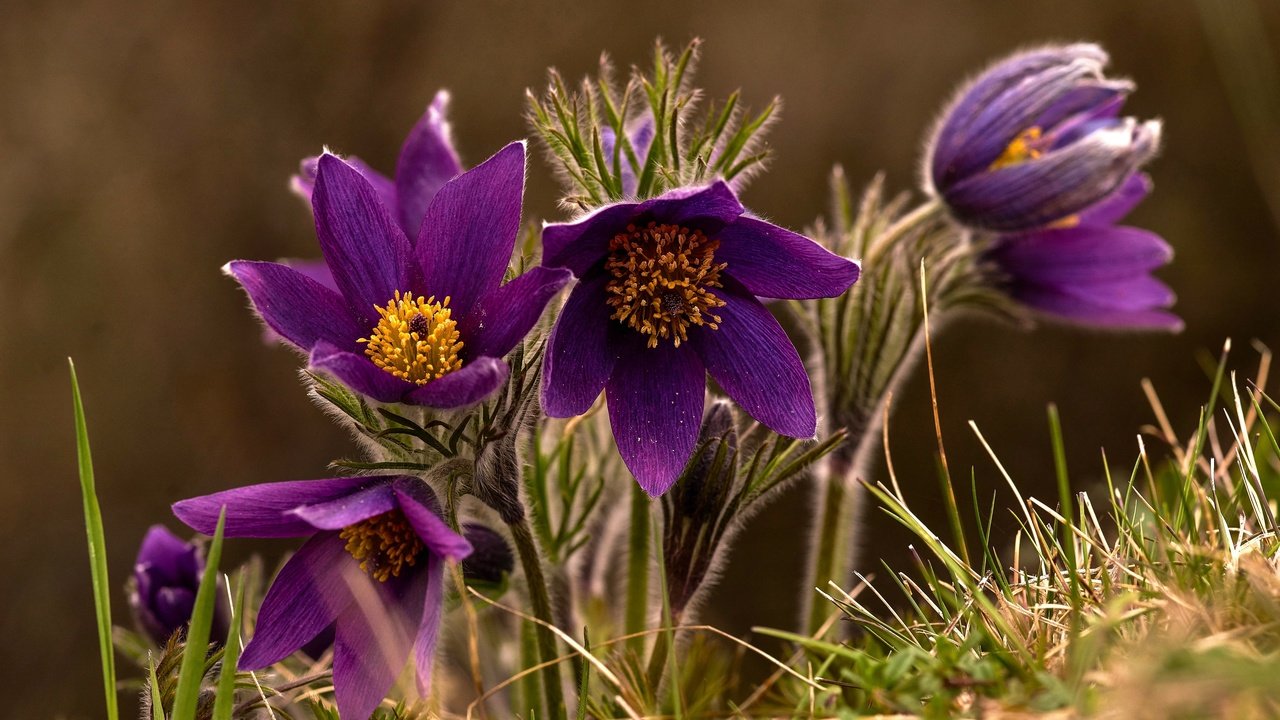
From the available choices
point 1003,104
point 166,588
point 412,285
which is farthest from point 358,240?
point 1003,104

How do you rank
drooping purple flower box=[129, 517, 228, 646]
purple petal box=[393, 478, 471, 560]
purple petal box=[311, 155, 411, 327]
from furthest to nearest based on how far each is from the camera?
1. drooping purple flower box=[129, 517, 228, 646]
2. purple petal box=[311, 155, 411, 327]
3. purple petal box=[393, 478, 471, 560]

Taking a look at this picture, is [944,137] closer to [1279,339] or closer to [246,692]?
[246,692]

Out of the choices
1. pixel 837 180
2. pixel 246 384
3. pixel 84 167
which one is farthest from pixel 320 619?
pixel 84 167

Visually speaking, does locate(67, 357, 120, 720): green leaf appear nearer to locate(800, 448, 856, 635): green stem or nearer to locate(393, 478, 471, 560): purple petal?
locate(393, 478, 471, 560): purple petal

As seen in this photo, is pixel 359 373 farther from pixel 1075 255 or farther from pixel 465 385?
pixel 1075 255

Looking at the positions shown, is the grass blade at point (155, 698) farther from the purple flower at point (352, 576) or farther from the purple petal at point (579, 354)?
the purple petal at point (579, 354)

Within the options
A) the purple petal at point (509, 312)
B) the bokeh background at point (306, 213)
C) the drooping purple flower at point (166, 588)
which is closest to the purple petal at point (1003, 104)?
the purple petal at point (509, 312)

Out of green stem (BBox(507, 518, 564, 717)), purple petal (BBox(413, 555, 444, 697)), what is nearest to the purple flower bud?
green stem (BBox(507, 518, 564, 717))
